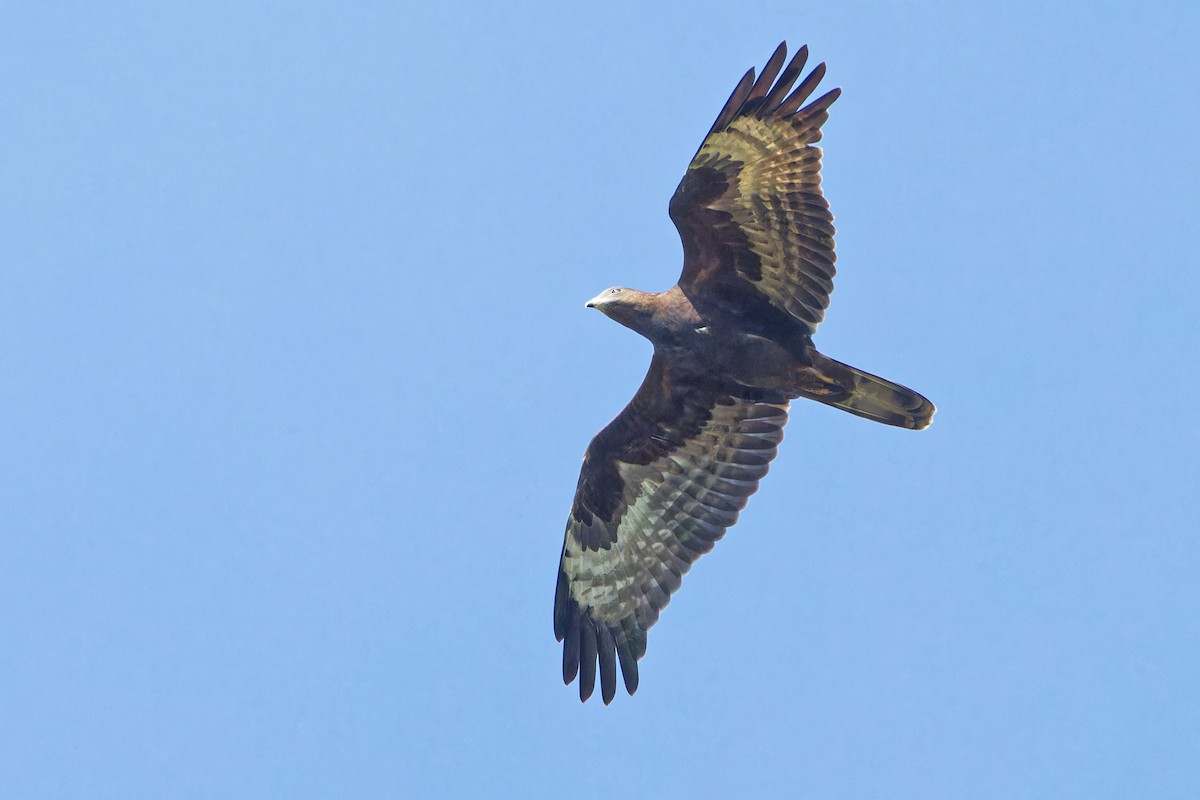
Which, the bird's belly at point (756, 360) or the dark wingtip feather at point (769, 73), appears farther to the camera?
the bird's belly at point (756, 360)

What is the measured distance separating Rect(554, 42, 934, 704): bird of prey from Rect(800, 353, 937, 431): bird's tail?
1cm


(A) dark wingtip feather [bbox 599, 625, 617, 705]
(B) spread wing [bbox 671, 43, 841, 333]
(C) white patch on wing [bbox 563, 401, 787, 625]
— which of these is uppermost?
(B) spread wing [bbox 671, 43, 841, 333]

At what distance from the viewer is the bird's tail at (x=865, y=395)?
1131 centimetres

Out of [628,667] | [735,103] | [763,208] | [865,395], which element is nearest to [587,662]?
[628,667]

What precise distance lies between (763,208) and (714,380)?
143 centimetres

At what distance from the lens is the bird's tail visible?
11.3 m

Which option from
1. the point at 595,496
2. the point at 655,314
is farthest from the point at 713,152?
the point at 595,496

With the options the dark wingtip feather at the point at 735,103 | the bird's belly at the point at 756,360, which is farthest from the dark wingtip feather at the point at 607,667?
the dark wingtip feather at the point at 735,103

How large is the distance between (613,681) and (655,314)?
9.67 ft

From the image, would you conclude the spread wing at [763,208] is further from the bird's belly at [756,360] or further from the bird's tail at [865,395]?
the bird's tail at [865,395]

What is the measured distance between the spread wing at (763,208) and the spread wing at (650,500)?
799 millimetres

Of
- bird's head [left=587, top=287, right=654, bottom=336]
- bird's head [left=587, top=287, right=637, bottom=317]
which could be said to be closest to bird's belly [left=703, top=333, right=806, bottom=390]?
bird's head [left=587, top=287, right=654, bottom=336]

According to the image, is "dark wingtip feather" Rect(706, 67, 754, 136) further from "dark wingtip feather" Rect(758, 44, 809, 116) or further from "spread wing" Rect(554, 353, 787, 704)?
"spread wing" Rect(554, 353, 787, 704)

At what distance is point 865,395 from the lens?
37.4 ft
